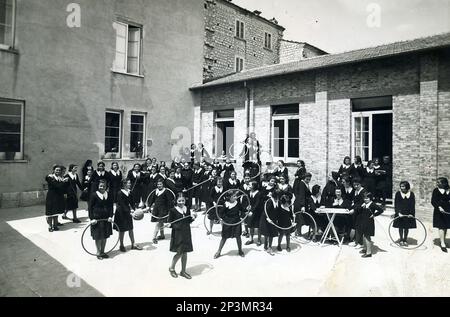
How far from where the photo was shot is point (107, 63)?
51.3ft

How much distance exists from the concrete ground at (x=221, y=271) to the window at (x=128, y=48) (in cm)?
965

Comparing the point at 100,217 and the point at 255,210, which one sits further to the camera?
the point at 255,210

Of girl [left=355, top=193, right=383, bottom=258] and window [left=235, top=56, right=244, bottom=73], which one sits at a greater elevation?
window [left=235, top=56, right=244, bottom=73]

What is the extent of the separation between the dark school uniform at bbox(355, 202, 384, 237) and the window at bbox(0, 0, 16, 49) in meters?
13.5

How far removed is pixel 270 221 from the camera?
8.19 metres

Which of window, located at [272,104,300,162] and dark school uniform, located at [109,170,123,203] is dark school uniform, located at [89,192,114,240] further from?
window, located at [272,104,300,162]

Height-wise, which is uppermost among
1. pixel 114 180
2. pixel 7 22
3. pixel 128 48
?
pixel 128 48

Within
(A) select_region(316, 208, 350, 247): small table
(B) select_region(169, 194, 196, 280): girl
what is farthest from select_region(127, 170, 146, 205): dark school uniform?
(A) select_region(316, 208, 350, 247): small table

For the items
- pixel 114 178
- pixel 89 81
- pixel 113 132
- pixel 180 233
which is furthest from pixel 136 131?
pixel 180 233

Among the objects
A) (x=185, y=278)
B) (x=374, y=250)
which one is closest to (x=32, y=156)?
(x=185, y=278)

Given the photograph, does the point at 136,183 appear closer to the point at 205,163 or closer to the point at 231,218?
the point at 205,163

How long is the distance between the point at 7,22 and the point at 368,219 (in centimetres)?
1418

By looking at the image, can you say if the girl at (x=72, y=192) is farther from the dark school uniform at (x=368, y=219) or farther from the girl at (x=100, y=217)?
the dark school uniform at (x=368, y=219)

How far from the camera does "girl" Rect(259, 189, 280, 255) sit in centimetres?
827
